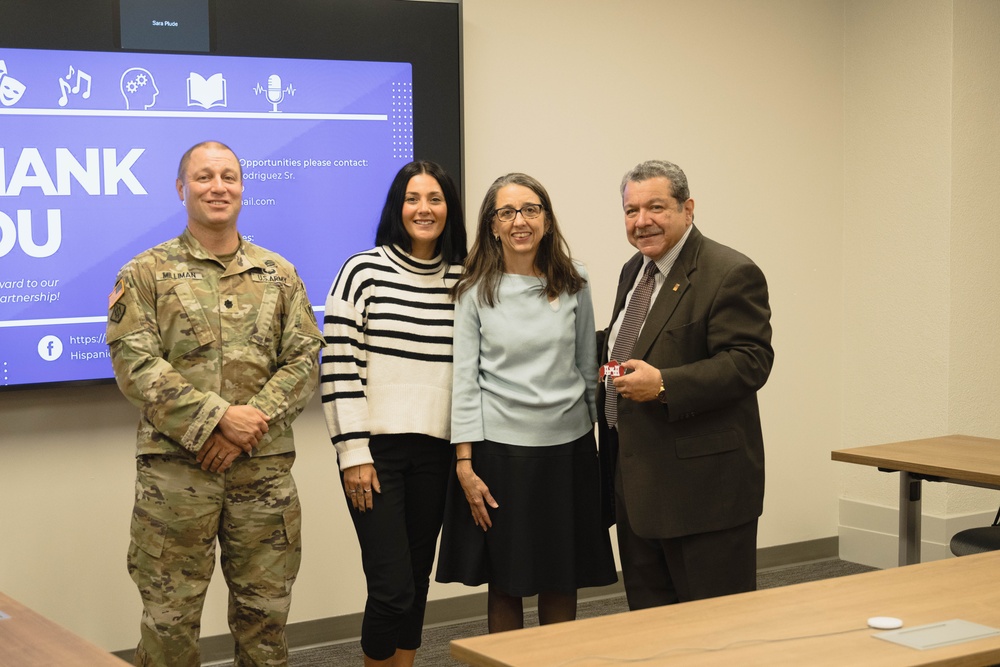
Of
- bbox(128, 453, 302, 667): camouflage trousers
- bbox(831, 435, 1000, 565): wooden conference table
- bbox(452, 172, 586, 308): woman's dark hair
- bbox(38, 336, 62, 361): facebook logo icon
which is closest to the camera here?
bbox(128, 453, 302, 667): camouflage trousers

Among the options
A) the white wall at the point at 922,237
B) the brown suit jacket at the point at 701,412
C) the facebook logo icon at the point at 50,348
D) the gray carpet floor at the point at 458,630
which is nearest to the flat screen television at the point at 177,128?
the facebook logo icon at the point at 50,348

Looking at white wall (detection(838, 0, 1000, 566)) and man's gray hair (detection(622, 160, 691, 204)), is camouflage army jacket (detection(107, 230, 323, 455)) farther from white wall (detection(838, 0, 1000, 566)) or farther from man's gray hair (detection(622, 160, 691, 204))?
white wall (detection(838, 0, 1000, 566))

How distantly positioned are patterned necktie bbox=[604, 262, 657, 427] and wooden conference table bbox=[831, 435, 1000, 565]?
116 cm

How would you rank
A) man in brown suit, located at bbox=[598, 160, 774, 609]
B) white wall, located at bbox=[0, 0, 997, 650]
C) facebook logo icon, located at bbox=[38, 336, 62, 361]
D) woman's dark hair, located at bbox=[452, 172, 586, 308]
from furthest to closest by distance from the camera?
white wall, located at bbox=[0, 0, 997, 650]
facebook logo icon, located at bbox=[38, 336, 62, 361]
woman's dark hair, located at bbox=[452, 172, 586, 308]
man in brown suit, located at bbox=[598, 160, 774, 609]

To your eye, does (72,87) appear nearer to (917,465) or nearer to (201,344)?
(201,344)

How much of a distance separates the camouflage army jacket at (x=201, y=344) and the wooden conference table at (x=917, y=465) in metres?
1.97

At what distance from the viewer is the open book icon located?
366cm

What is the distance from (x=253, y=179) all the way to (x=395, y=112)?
2.02 ft

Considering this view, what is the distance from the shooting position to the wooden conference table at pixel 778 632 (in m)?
1.69

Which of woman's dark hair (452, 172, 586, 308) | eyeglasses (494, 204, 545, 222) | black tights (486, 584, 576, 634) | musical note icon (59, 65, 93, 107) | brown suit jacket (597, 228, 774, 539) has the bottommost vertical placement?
black tights (486, 584, 576, 634)

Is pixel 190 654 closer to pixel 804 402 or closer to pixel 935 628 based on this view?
pixel 935 628

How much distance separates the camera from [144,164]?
3.60 metres

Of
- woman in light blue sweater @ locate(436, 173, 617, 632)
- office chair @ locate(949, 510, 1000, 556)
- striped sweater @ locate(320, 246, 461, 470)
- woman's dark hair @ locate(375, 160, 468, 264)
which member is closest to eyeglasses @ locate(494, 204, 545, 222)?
woman in light blue sweater @ locate(436, 173, 617, 632)

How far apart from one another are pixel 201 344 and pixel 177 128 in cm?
118
